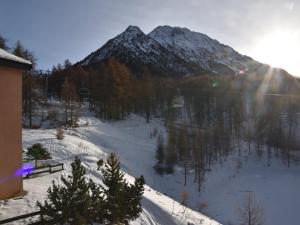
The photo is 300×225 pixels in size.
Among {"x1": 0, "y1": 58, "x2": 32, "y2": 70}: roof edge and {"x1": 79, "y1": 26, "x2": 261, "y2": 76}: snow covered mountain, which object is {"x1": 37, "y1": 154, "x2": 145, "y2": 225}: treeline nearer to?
{"x1": 0, "y1": 58, "x2": 32, "y2": 70}: roof edge

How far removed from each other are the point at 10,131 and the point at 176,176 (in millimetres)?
35398

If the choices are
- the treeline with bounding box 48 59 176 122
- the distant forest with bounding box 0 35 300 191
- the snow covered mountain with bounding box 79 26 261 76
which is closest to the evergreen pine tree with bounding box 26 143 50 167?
the distant forest with bounding box 0 35 300 191

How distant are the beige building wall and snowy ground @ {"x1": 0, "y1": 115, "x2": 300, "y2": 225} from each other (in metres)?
3.63

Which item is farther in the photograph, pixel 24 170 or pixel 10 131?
pixel 24 170

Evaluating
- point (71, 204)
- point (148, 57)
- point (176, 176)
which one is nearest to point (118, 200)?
point (71, 204)

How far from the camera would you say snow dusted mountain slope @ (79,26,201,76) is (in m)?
151

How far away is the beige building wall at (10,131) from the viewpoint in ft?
49.8

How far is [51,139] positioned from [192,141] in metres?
31.0

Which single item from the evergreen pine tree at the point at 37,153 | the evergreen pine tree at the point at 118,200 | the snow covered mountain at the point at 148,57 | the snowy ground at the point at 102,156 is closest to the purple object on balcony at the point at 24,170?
the snowy ground at the point at 102,156

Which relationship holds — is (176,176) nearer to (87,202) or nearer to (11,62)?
Result: (11,62)

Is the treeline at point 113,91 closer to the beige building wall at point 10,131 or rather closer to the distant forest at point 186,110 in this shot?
the distant forest at point 186,110

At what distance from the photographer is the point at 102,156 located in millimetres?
35031

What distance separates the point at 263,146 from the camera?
6462cm

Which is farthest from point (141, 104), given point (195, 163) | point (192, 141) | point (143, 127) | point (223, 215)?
point (223, 215)
